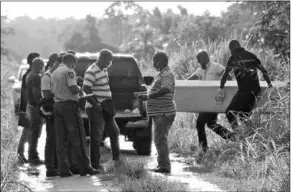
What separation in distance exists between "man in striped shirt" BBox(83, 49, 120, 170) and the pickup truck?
1428 mm

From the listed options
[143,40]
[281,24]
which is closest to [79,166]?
[281,24]

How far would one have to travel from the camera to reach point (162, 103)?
8930 millimetres

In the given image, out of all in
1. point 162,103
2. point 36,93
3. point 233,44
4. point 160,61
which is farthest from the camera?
point 36,93

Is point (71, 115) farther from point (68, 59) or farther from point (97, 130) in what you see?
point (68, 59)

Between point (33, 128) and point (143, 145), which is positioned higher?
point (33, 128)

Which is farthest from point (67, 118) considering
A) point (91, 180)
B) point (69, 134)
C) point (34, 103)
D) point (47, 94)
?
point (34, 103)

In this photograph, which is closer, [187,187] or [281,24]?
[187,187]

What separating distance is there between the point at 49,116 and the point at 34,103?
117 centimetres

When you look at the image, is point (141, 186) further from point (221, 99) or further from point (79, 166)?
point (221, 99)

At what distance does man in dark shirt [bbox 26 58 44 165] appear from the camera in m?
9.90

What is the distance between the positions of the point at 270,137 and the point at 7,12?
41.5 m

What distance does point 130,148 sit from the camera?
12.8 meters

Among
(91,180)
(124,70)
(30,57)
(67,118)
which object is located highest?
(30,57)

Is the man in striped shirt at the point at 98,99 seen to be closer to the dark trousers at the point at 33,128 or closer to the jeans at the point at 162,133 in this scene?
the jeans at the point at 162,133
